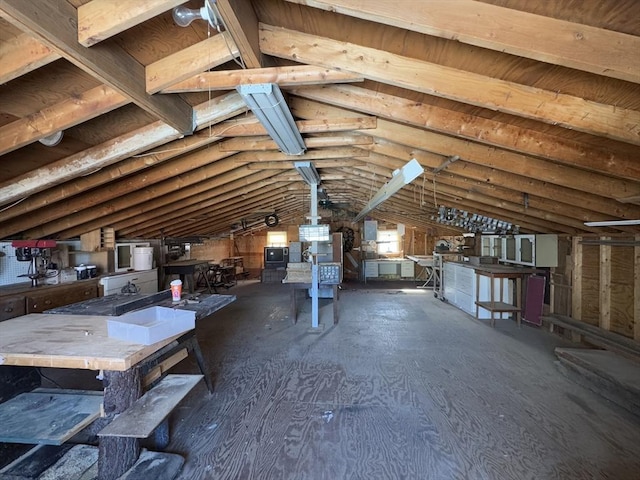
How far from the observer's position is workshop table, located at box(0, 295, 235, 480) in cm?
139

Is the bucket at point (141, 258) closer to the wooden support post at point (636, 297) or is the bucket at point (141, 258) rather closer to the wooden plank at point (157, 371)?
the wooden plank at point (157, 371)

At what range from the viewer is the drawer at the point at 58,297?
317cm

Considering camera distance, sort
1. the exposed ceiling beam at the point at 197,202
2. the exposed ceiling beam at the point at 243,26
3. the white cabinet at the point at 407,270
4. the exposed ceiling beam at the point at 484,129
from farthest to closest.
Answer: the white cabinet at the point at 407,270 < the exposed ceiling beam at the point at 197,202 < the exposed ceiling beam at the point at 484,129 < the exposed ceiling beam at the point at 243,26

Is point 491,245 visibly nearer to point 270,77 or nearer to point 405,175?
point 405,175

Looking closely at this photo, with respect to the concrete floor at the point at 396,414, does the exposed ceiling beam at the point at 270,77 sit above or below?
above

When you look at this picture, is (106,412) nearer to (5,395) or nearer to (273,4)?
(5,395)

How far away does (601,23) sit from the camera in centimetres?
125

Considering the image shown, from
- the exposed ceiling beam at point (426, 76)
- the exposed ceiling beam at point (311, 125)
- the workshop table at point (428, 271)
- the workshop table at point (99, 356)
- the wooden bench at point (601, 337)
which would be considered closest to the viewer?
the workshop table at point (99, 356)

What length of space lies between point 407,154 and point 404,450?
263cm

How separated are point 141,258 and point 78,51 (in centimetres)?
446

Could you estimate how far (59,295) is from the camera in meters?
3.50

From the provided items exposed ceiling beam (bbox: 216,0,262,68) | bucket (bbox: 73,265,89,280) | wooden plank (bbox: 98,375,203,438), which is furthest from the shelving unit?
bucket (bbox: 73,265,89,280)

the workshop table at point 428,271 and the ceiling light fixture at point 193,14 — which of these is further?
the workshop table at point 428,271

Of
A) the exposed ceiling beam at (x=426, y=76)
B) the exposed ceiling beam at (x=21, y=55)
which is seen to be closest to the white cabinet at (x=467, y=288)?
the exposed ceiling beam at (x=426, y=76)
